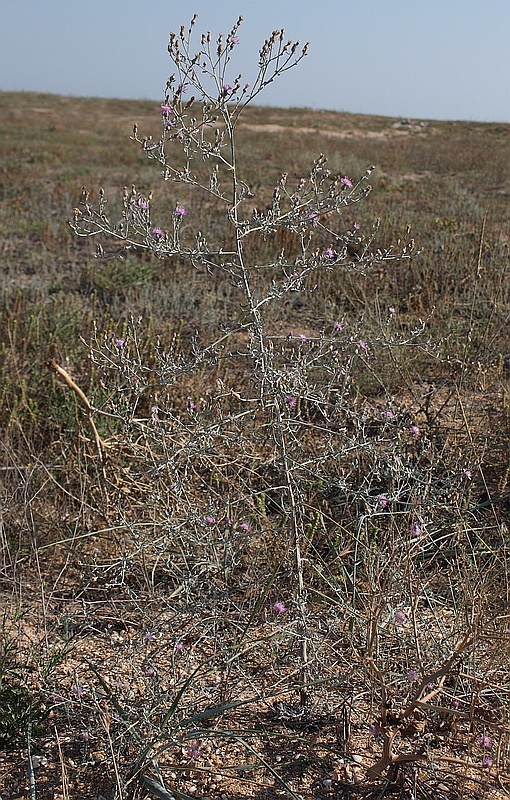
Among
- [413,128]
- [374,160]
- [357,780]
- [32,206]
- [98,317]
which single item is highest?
[413,128]

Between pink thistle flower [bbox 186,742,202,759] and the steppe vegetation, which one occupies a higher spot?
the steppe vegetation

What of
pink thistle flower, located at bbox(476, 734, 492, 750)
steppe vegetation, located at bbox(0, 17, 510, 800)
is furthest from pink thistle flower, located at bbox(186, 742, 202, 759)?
pink thistle flower, located at bbox(476, 734, 492, 750)

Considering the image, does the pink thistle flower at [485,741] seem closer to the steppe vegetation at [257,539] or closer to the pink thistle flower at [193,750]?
the steppe vegetation at [257,539]

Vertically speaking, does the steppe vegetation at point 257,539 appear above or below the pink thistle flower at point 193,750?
above

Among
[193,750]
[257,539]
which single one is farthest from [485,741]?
[257,539]

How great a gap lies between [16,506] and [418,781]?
1842 mm

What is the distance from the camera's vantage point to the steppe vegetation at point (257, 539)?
6.04ft

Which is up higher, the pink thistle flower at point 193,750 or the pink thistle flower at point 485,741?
the pink thistle flower at point 485,741

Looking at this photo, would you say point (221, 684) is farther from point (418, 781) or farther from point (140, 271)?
point (140, 271)

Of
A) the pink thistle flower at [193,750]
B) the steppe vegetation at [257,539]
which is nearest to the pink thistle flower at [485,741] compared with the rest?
the steppe vegetation at [257,539]

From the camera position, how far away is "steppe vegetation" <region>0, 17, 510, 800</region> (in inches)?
72.4

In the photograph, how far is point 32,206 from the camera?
9258mm

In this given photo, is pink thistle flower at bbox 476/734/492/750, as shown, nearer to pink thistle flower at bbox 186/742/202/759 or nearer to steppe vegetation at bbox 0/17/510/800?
steppe vegetation at bbox 0/17/510/800

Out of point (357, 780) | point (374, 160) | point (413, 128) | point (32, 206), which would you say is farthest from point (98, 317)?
point (413, 128)
